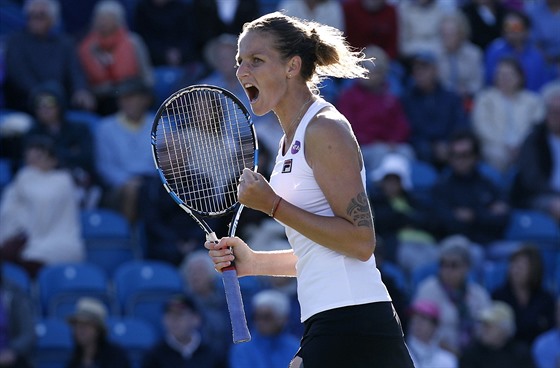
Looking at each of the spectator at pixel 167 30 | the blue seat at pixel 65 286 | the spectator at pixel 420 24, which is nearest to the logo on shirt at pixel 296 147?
the blue seat at pixel 65 286

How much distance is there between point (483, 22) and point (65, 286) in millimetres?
5919

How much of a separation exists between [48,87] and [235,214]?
5.39 meters

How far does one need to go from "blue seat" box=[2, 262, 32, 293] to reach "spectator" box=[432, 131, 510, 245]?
331 cm

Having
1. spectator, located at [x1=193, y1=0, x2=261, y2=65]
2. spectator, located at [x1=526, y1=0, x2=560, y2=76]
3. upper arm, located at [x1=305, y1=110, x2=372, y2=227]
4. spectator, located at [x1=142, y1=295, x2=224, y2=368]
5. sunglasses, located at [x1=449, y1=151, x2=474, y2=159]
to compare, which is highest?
spectator, located at [x1=193, y1=0, x2=261, y2=65]

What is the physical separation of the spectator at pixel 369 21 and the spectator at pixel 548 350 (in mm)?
3841

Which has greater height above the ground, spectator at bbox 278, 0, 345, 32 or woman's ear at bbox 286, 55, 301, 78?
spectator at bbox 278, 0, 345, 32

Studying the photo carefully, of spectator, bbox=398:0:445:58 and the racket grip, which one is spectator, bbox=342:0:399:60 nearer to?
spectator, bbox=398:0:445:58

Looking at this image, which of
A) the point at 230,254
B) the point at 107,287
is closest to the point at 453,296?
the point at 107,287

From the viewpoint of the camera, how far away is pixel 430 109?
11.0 m

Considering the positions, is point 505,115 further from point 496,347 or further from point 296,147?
point 296,147

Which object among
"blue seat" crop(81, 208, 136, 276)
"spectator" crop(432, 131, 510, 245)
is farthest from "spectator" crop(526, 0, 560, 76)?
"blue seat" crop(81, 208, 136, 276)

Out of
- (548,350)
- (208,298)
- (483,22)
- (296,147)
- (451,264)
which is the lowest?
(548,350)

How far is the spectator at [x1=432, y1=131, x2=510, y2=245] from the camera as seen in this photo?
9.98 meters

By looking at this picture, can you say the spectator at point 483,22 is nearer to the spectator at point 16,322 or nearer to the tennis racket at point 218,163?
the spectator at point 16,322
